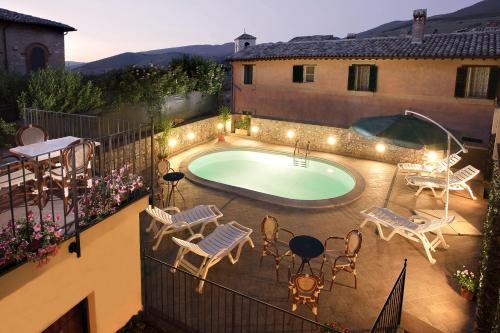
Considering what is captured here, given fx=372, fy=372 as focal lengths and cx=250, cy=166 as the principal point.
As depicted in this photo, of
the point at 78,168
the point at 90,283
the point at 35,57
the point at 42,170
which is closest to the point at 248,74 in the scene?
the point at 35,57

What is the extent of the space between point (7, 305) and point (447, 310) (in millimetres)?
7555

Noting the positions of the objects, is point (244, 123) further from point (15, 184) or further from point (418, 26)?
point (15, 184)

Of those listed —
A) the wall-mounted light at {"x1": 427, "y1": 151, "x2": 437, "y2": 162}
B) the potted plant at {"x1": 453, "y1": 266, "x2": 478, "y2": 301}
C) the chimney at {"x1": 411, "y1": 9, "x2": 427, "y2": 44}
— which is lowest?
the potted plant at {"x1": 453, "y1": 266, "x2": 478, "y2": 301}

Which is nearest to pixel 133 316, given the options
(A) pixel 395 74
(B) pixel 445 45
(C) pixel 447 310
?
(C) pixel 447 310

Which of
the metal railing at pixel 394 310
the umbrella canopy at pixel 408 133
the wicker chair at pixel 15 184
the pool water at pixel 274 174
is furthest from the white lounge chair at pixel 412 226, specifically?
the wicker chair at pixel 15 184

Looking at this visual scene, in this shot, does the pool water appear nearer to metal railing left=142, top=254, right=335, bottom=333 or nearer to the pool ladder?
the pool ladder

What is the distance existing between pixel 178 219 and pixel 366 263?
4992 millimetres

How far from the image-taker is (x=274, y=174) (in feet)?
60.1

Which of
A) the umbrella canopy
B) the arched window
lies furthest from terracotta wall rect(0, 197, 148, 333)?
the arched window

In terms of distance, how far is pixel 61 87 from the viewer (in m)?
15.0

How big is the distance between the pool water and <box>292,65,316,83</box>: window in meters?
5.87

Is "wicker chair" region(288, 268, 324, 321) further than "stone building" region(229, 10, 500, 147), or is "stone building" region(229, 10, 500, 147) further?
"stone building" region(229, 10, 500, 147)

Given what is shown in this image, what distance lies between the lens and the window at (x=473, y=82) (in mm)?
17359

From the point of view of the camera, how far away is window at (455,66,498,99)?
17359mm
